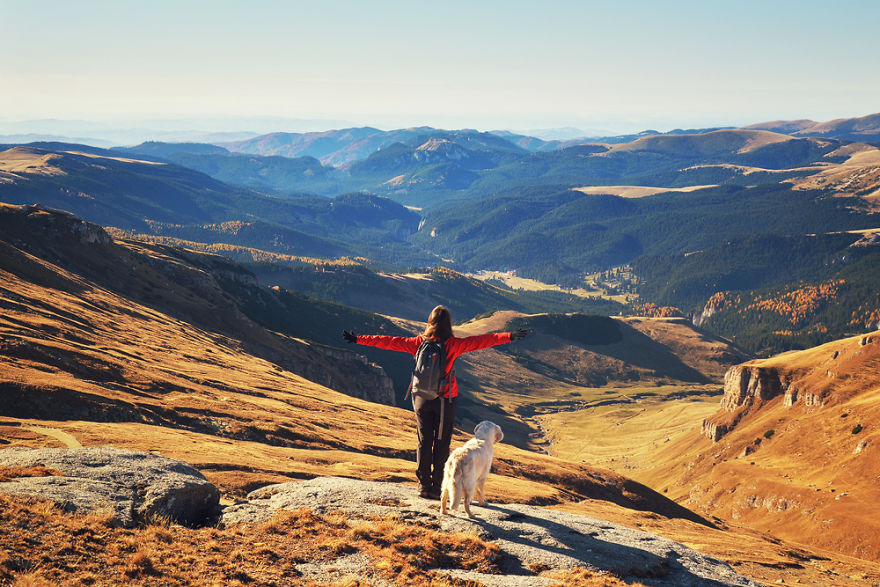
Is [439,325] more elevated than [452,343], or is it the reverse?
[439,325]

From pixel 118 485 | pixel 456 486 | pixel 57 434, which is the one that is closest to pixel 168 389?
pixel 57 434

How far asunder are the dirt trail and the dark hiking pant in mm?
16338

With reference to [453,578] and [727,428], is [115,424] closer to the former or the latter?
[453,578]

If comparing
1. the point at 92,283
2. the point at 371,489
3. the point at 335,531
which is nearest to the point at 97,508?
the point at 335,531

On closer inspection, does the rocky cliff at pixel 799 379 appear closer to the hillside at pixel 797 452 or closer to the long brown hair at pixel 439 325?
the hillside at pixel 797 452

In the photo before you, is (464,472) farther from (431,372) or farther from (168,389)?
(168,389)

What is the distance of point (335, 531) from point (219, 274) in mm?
183470

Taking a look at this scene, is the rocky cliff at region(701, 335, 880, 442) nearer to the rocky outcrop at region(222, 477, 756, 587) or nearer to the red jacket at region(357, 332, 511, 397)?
the rocky outcrop at region(222, 477, 756, 587)

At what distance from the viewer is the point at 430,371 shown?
19.7m

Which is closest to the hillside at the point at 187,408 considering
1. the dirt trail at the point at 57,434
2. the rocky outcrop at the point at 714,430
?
the dirt trail at the point at 57,434

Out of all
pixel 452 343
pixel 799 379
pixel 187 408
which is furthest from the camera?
pixel 799 379

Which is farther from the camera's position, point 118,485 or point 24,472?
point 118,485

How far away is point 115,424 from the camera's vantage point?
34812 millimetres

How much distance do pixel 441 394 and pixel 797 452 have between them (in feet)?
374
